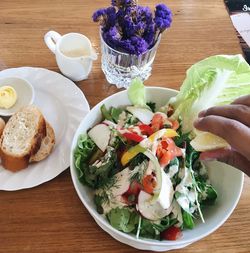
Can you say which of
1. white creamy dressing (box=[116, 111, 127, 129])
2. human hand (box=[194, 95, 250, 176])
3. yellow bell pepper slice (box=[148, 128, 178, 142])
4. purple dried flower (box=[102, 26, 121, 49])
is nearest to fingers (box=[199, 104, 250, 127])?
human hand (box=[194, 95, 250, 176])

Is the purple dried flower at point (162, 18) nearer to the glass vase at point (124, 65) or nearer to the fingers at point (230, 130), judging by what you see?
the glass vase at point (124, 65)

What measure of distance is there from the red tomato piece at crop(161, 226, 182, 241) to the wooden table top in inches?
2.8

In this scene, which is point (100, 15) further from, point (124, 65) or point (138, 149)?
point (138, 149)

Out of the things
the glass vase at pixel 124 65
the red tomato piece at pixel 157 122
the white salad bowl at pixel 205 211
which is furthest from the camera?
the glass vase at pixel 124 65

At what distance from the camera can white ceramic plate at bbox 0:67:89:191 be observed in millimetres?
851

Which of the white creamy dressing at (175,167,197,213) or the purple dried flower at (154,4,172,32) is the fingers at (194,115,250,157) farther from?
the purple dried flower at (154,4,172,32)

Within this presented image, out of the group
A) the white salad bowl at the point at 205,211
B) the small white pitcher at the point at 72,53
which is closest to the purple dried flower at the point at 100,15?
the small white pitcher at the point at 72,53

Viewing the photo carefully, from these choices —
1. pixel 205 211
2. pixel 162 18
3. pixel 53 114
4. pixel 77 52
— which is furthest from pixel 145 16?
pixel 205 211

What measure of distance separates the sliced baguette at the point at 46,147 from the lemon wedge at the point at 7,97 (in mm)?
127

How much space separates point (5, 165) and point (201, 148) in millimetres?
443

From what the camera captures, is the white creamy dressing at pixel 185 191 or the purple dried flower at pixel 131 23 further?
the purple dried flower at pixel 131 23

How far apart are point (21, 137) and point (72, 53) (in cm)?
29

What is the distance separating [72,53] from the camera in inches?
41.4

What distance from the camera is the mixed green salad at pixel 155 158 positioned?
738 mm
